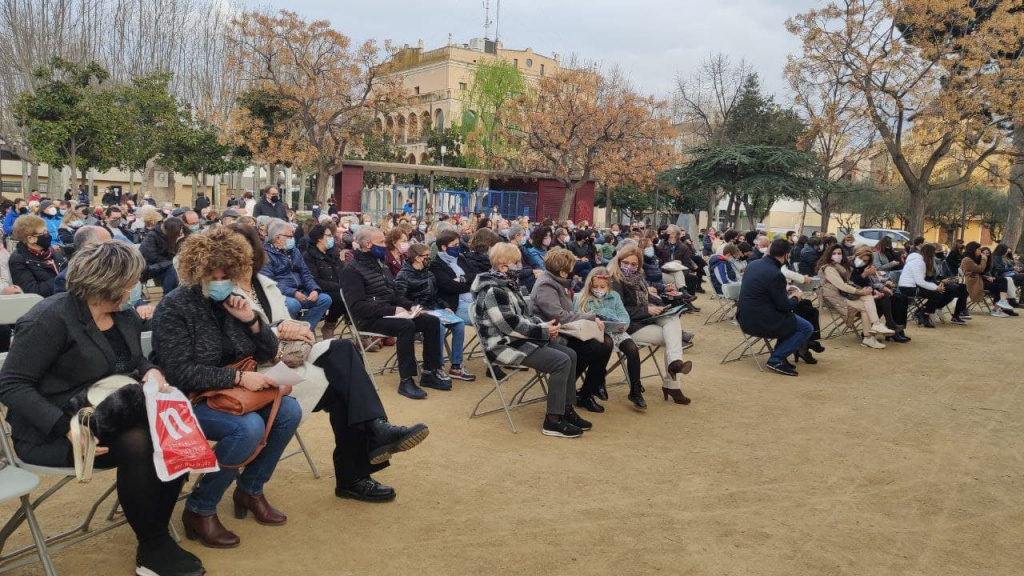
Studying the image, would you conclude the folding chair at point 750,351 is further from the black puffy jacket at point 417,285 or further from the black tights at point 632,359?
the black puffy jacket at point 417,285

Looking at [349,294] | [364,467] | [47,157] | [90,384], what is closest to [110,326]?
[90,384]

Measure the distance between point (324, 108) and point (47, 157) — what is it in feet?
32.2

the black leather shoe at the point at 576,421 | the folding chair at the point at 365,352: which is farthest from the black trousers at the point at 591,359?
the folding chair at the point at 365,352

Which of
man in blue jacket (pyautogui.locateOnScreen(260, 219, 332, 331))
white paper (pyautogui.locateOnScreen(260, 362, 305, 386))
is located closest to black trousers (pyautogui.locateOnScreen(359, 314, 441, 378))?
man in blue jacket (pyautogui.locateOnScreen(260, 219, 332, 331))

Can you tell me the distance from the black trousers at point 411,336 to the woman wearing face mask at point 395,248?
4.23 feet

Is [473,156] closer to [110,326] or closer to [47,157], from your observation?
[47,157]

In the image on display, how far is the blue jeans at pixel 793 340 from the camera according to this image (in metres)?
7.89

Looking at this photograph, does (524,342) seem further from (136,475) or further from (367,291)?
(136,475)

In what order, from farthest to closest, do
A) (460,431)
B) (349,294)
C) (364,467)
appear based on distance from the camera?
(349,294) < (460,431) < (364,467)

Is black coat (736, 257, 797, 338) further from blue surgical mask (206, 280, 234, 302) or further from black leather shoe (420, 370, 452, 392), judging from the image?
blue surgical mask (206, 280, 234, 302)

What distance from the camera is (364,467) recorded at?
399 centimetres

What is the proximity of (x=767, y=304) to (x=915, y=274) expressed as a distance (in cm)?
463

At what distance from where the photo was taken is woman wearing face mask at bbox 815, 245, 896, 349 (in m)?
9.59

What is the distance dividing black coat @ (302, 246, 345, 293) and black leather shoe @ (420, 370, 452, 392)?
6.83ft
